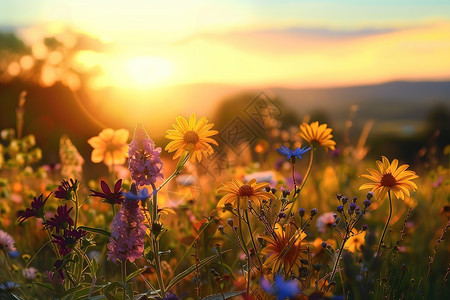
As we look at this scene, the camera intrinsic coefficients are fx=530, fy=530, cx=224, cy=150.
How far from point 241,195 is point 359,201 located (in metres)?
3.07

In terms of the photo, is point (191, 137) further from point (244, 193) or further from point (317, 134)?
point (317, 134)

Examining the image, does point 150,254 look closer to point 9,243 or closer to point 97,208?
point 9,243

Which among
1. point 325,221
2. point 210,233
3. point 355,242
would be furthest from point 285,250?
point 325,221

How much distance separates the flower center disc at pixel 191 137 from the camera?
2287 millimetres

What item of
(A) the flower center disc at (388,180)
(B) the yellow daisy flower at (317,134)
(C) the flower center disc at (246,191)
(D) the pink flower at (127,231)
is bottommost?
(D) the pink flower at (127,231)

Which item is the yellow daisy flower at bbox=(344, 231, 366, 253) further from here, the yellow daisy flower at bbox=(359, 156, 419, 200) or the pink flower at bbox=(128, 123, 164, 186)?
the pink flower at bbox=(128, 123, 164, 186)

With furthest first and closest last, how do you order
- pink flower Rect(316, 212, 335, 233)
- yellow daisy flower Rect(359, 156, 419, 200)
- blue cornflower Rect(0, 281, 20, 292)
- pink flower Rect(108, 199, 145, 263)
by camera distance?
1. pink flower Rect(316, 212, 335, 233)
2. blue cornflower Rect(0, 281, 20, 292)
3. yellow daisy flower Rect(359, 156, 419, 200)
4. pink flower Rect(108, 199, 145, 263)

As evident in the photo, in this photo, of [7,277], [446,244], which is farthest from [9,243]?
[446,244]

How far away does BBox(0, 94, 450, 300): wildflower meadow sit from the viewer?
2.08 m

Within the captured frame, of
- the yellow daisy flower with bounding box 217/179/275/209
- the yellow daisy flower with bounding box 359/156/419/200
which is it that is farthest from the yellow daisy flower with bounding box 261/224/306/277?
the yellow daisy flower with bounding box 359/156/419/200

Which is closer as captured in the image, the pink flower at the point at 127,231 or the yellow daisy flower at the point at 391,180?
the pink flower at the point at 127,231

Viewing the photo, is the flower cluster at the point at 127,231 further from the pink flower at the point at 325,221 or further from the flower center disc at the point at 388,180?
the pink flower at the point at 325,221

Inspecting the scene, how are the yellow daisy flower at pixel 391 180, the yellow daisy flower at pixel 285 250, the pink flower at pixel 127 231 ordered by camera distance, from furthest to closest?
1. the yellow daisy flower at pixel 391 180
2. the yellow daisy flower at pixel 285 250
3. the pink flower at pixel 127 231

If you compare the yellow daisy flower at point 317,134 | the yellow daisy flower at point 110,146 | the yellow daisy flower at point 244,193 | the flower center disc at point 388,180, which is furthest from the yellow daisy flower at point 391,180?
the yellow daisy flower at point 110,146
